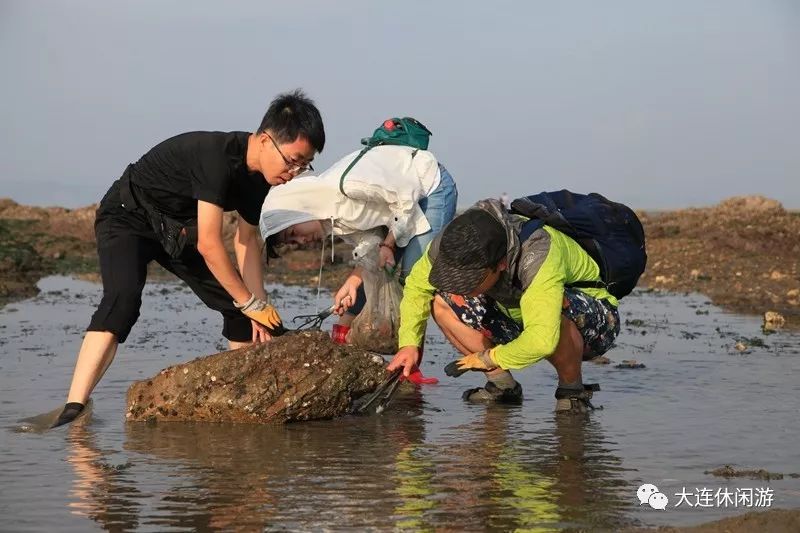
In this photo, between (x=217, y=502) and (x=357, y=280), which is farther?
(x=357, y=280)

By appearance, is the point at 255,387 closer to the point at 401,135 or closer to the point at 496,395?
the point at 496,395

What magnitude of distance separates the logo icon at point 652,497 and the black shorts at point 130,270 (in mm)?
2617

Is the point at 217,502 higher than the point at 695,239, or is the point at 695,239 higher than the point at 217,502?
the point at 695,239

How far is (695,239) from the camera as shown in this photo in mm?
16875

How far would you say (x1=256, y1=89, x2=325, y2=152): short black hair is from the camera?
5.64 m

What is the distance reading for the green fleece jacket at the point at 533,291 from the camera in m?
5.57

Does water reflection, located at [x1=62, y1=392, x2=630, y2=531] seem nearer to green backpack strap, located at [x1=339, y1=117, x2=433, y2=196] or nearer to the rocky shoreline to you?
green backpack strap, located at [x1=339, y1=117, x2=433, y2=196]

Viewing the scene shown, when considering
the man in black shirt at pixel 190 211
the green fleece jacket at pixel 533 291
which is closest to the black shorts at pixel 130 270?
the man in black shirt at pixel 190 211

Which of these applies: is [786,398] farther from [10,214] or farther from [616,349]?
[10,214]

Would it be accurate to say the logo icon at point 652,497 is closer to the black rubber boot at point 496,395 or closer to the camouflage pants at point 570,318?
the camouflage pants at point 570,318

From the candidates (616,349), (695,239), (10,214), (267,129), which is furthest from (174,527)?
(10,214)

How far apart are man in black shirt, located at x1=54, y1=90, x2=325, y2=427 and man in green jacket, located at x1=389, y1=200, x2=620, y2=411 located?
2.63 ft

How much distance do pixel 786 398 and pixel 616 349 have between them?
2.36 metres

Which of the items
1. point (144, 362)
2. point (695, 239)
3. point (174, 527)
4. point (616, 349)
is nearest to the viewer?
point (174, 527)
